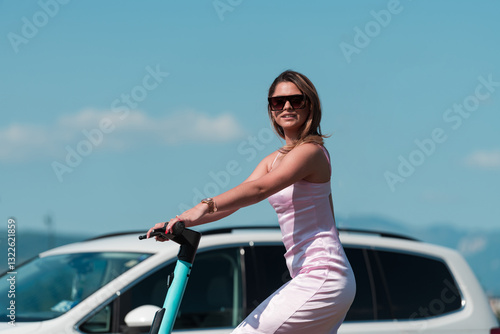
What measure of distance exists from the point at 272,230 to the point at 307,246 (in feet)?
8.43

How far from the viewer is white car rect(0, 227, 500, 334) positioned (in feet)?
16.7

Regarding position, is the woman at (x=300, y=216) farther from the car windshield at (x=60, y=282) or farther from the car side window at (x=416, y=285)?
the car side window at (x=416, y=285)

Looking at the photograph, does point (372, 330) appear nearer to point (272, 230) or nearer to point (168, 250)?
point (272, 230)

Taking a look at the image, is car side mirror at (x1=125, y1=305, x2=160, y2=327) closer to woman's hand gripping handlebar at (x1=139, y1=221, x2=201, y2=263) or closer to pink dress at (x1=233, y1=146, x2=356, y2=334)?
pink dress at (x1=233, y1=146, x2=356, y2=334)

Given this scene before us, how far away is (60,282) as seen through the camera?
5.29 metres

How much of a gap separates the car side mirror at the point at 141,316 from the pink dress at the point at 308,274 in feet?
5.70

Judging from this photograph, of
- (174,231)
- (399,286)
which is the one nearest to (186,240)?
(174,231)

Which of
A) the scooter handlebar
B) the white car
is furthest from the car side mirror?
the scooter handlebar

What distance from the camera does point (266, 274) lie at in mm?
5590

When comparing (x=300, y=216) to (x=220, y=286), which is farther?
(x=220, y=286)

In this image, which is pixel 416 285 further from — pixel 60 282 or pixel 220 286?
pixel 60 282

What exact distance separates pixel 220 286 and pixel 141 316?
72 centimetres

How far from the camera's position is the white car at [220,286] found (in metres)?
5.09

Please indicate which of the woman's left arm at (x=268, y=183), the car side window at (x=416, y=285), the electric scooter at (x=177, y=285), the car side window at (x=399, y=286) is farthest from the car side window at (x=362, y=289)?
the electric scooter at (x=177, y=285)
